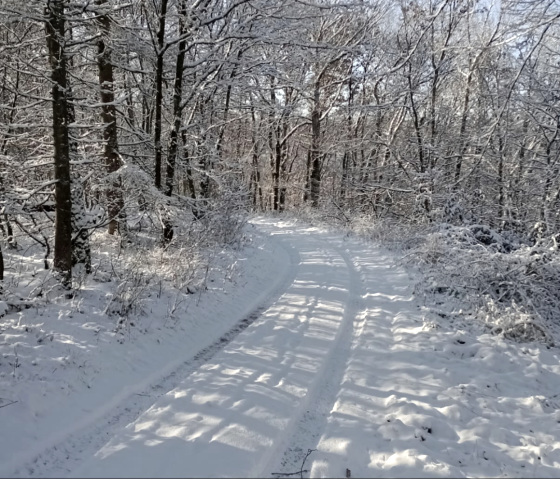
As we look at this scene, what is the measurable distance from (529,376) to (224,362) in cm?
421

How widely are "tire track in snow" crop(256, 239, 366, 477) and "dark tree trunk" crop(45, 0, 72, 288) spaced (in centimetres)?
461

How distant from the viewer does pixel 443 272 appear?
842cm

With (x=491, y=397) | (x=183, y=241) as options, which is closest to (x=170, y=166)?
(x=183, y=241)

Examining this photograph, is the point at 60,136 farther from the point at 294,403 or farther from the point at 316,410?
the point at 316,410

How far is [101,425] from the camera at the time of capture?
3959 mm

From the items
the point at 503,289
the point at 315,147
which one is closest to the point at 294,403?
the point at 503,289

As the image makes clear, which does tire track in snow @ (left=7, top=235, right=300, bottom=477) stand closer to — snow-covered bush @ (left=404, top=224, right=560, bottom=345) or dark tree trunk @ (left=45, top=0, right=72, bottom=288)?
dark tree trunk @ (left=45, top=0, right=72, bottom=288)

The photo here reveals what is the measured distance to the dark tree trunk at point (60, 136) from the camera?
20.0ft

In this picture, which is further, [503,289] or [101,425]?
[503,289]

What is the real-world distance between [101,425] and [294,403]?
6.77ft

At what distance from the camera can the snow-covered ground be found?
11.6ft

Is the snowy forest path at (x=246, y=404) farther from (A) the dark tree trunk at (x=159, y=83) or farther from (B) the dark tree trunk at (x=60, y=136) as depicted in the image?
(A) the dark tree trunk at (x=159, y=83)

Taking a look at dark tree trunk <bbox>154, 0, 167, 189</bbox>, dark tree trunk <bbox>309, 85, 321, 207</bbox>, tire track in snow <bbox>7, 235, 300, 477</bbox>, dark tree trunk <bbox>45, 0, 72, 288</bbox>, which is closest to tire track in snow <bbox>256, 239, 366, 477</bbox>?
tire track in snow <bbox>7, 235, 300, 477</bbox>

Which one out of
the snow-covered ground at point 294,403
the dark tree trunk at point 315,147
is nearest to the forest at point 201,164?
the snow-covered ground at point 294,403
